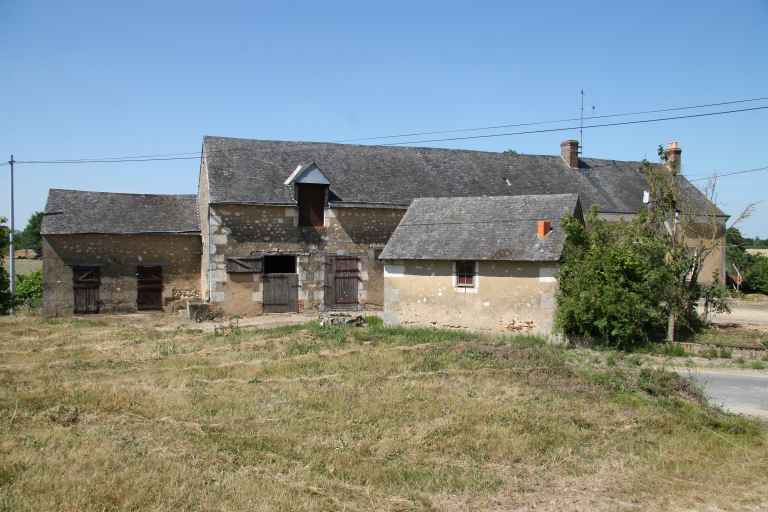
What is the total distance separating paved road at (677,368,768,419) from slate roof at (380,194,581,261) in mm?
4678

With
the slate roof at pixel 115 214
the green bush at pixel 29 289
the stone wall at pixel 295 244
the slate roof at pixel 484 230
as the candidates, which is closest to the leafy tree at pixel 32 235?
the green bush at pixel 29 289

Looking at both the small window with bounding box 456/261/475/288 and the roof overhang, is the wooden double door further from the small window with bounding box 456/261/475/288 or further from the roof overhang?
the small window with bounding box 456/261/475/288

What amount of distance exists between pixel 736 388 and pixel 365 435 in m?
7.79

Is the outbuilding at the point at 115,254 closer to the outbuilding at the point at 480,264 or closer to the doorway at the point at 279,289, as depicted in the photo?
the doorway at the point at 279,289

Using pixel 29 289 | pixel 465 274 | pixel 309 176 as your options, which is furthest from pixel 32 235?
pixel 465 274

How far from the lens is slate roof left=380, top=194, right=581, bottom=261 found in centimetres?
1787

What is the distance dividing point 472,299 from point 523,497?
38.8 ft

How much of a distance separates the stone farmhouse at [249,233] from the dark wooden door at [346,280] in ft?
0.12

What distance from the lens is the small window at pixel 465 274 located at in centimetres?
1878


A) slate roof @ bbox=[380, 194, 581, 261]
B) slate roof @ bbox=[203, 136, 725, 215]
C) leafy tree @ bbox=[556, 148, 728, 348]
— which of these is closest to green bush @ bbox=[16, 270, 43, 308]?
slate roof @ bbox=[203, 136, 725, 215]

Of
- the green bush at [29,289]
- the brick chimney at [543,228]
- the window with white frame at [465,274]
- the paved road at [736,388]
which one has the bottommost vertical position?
the paved road at [736,388]

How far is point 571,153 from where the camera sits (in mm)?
29750

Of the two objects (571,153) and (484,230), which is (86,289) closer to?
(484,230)

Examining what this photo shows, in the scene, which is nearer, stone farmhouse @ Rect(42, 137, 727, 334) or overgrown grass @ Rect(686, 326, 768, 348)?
overgrown grass @ Rect(686, 326, 768, 348)
